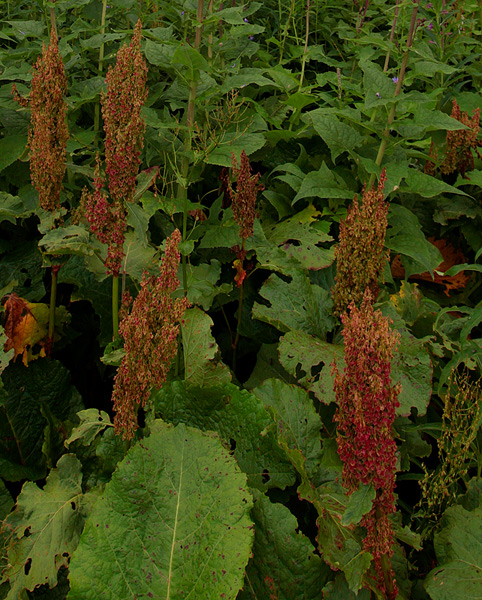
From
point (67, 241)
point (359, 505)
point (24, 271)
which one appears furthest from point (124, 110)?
point (359, 505)

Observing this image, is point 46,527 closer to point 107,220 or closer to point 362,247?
point 107,220

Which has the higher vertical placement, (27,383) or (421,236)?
(421,236)

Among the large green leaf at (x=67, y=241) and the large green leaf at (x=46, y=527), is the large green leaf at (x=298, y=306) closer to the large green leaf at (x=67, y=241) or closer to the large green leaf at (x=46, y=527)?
the large green leaf at (x=67, y=241)

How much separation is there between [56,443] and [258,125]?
1742 mm

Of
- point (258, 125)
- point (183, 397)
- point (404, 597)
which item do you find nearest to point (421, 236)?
point (258, 125)

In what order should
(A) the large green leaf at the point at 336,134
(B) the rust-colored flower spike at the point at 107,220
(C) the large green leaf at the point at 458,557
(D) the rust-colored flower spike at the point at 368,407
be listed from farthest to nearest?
(A) the large green leaf at the point at 336,134, (B) the rust-colored flower spike at the point at 107,220, (C) the large green leaf at the point at 458,557, (D) the rust-colored flower spike at the point at 368,407

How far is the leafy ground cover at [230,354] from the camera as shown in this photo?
1.48 metres

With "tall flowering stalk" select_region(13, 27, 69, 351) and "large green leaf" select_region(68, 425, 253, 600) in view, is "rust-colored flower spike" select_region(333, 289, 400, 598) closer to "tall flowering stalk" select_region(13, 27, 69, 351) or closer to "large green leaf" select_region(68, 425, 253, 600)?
"large green leaf" select_region(68, 425, 253, 600)

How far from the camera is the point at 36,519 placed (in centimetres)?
166

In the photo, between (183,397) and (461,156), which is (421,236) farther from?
(183,397)

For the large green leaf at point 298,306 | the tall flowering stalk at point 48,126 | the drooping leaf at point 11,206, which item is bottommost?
the large green leaf at point 298,306

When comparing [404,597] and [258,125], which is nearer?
[404,597]

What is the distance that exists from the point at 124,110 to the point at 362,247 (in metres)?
0.90

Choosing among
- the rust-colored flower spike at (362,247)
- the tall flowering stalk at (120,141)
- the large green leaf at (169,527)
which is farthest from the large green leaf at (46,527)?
the rust-colored flower spike at (362,247)
